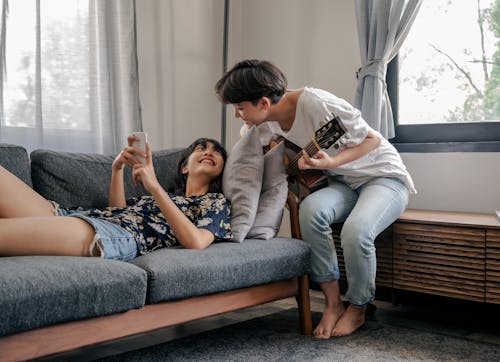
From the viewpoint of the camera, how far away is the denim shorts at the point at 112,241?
1.82 m

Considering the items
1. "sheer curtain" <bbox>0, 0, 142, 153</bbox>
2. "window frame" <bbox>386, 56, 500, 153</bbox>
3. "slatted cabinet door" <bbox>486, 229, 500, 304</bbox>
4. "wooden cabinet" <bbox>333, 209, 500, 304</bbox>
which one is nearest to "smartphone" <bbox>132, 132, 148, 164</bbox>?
"sheer curtain" <bbox>0, 0, 142, 153</bbox>

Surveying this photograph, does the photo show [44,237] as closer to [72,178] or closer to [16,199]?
[16,199]

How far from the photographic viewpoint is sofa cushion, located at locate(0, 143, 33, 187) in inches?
85.0

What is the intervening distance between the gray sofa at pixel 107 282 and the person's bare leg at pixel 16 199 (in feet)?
0.59

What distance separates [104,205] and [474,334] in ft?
5.31

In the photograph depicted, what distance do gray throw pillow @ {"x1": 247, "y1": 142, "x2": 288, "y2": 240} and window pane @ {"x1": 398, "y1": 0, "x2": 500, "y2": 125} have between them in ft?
3.64

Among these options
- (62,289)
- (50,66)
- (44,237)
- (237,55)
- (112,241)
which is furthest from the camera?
(237,55)

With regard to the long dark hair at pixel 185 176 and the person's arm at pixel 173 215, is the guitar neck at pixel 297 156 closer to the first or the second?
the long dark hair at pixel 185 176

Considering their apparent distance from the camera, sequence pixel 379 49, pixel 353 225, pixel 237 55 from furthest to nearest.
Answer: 1. pixel 237 55
2. pixel 379 49
3. pixel 353 225

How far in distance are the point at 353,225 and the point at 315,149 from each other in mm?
330

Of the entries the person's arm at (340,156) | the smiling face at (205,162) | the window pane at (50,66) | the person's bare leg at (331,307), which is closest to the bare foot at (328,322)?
the person's bare leg at (331,307)

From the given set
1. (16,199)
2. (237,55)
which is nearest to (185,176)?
(16,199)

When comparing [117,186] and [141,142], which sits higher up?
[141,142]

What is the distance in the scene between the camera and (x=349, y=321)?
2.38m
